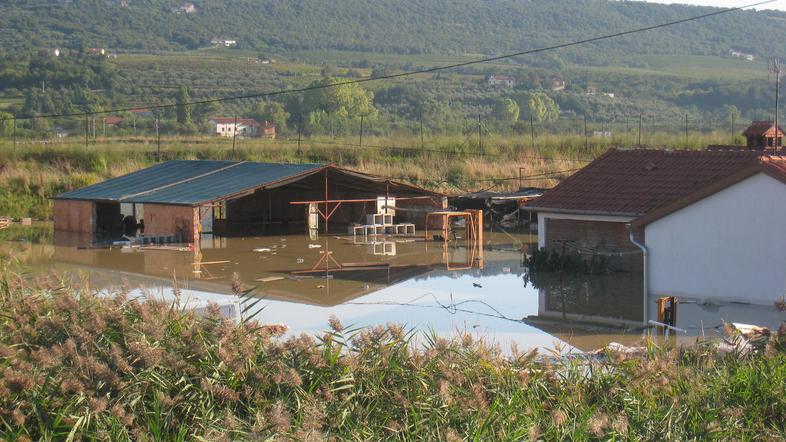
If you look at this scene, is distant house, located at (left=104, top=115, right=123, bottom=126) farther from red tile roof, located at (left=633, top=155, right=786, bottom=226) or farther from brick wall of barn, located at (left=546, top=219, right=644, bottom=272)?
red tile roof, located at (left=633, top=155, right=786, bottom=226)

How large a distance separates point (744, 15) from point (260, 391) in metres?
138

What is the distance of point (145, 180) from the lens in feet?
111

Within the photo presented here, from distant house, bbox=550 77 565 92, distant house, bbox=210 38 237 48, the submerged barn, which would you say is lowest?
the submerged barn

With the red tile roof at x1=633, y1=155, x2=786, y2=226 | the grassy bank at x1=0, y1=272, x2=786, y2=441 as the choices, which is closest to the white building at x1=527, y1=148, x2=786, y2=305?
the red tile roof at x1=633, y1=155, x2=786, y2=226

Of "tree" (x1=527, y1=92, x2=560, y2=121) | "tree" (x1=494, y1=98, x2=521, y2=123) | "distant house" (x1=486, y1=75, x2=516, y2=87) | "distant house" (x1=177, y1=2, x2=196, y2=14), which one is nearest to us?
"tree" (x1=494, y1=98, x2=521, y2=123)

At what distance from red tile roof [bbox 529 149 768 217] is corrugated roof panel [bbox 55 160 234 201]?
1329 centimetres

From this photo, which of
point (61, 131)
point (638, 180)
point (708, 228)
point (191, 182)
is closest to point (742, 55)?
point (61, 131)

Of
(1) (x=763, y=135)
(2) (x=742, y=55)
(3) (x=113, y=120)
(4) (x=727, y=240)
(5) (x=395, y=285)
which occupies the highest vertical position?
(2) (x=742, y=55)

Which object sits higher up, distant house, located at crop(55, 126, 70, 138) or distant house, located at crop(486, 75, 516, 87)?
distant house, located at crop(486, 75, 516, 87)

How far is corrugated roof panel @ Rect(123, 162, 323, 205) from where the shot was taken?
29.2m

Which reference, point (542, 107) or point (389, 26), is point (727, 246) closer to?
point (542, 107)

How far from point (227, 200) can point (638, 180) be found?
43.2ft

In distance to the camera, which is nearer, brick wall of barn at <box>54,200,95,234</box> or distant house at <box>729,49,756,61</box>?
brick wall of barn at <box>54,200,95,234</box>

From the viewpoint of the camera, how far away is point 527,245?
29531 mm
